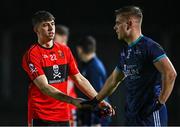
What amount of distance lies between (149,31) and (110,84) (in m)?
9.36

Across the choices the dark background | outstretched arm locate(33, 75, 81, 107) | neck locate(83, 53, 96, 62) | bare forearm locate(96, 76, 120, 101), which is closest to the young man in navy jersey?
bare forearm locate(96, 76, 120, 101)

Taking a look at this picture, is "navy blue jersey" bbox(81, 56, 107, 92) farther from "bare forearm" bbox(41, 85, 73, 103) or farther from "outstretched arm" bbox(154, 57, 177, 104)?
"outstretched arm" bbox(154, 57, 177, 104)

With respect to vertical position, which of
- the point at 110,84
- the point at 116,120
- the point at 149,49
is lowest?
the point at 116,120

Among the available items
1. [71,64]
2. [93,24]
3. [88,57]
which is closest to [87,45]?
[88,57]

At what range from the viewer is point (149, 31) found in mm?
15555

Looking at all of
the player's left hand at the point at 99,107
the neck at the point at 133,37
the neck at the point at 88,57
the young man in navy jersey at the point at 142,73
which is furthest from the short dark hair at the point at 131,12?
the neck at the point at 88,57

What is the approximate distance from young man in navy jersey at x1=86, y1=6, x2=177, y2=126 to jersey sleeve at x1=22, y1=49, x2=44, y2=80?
88cm

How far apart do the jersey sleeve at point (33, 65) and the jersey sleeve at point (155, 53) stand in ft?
3.86

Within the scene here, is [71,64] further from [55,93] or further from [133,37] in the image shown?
[133,37]

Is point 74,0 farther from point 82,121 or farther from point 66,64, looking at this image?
point 66,64

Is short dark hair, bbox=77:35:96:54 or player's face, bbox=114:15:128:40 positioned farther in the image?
short dark hair, bbox=77:35:96:54

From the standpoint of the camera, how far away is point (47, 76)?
625 cm

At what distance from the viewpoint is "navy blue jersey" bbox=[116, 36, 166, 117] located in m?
5.76

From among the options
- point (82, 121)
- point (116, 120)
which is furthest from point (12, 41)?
point (82, 121)
